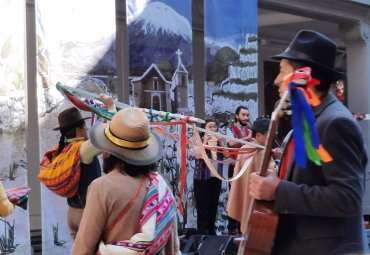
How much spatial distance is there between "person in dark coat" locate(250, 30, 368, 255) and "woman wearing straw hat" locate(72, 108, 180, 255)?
78 centimetres

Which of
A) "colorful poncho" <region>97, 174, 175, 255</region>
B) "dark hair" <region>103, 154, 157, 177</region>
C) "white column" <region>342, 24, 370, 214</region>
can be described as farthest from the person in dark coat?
"white column" <region>342, 24, 370, 214</region>

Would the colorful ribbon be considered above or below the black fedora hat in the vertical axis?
below

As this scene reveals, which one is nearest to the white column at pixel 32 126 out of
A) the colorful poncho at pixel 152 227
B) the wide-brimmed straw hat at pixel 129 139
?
the wide-brimmed straw hat at pixel 129 139

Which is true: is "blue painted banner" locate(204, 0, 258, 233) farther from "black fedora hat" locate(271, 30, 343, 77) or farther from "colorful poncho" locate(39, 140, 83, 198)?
"black fedora hat" locate(271, 30, 343, 77)

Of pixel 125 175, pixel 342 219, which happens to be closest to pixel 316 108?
pixel 342 219

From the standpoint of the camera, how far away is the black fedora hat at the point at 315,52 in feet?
9.23

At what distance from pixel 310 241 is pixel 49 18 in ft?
20.7

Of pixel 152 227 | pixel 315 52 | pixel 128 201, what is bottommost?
pixel 152 227

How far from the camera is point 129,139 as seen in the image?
138 inches

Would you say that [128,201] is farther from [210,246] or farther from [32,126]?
[32,126]

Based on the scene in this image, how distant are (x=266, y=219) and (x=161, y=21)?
7367 mm

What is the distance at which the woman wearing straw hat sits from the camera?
325 centimetres

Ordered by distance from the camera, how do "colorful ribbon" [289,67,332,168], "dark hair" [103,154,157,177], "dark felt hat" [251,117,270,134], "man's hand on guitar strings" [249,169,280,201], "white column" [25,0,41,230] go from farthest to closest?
"white column" [25,0,41,230]
"dark felt hat" [251,117,270,134]
"dark hair" [103,154,157,177]
"man's hand on guitar strings" [249,169,280,201]
"colorful ribbon" [289,67,332,168]

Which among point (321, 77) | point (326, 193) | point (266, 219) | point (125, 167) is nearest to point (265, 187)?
point (266, 219)
